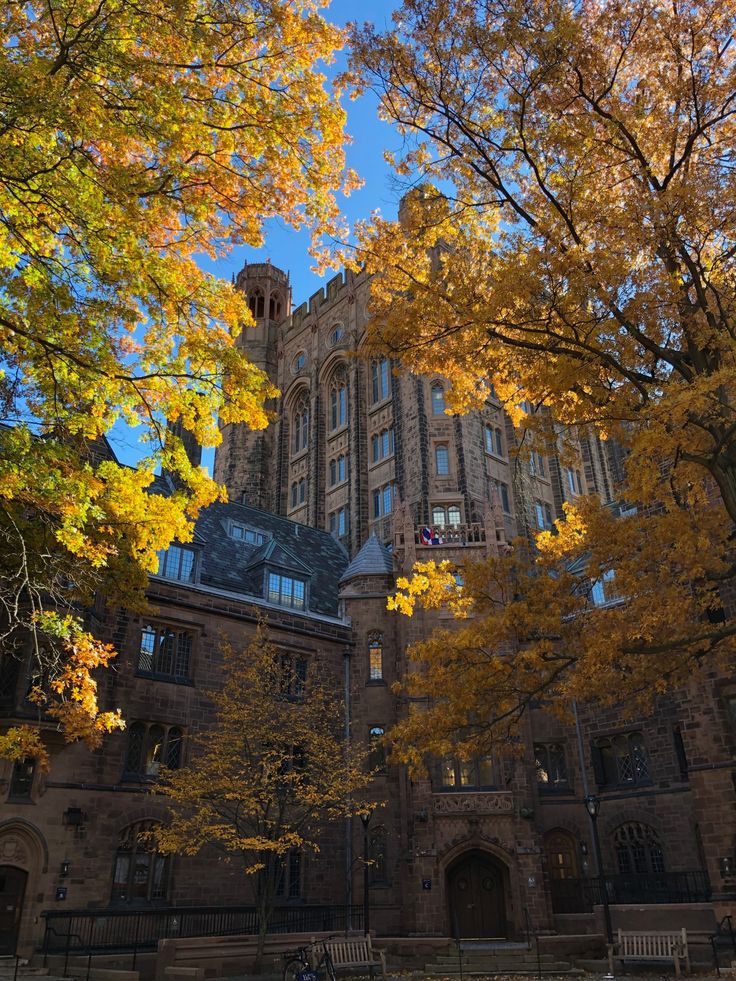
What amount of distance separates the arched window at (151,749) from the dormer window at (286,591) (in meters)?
6.44

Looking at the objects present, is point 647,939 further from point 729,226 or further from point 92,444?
point 92,444

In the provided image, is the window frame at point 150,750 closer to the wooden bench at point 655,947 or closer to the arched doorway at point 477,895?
the arched doorway at point 477,895

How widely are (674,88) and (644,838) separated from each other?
75.6 ft

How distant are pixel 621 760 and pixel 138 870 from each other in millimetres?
16579

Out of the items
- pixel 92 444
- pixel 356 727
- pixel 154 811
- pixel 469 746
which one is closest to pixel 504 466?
pixel 356 727

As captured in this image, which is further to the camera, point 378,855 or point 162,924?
point 378,855

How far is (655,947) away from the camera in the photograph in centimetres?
1905

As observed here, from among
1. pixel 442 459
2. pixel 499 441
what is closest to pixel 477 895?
pixel 442 459

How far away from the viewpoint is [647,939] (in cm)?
1930

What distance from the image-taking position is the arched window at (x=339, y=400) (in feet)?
144

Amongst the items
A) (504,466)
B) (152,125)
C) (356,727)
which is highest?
(504,466)

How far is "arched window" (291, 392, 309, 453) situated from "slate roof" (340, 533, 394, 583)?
1463 cm

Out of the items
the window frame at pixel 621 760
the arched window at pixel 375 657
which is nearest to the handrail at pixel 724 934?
the window frame at pixel 621 760

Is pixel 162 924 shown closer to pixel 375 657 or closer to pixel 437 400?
pixel 375 657
